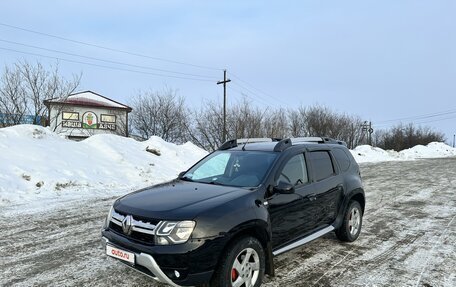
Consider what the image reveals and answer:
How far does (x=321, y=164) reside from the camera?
5.51 meters

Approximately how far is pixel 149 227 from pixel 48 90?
2165 cm

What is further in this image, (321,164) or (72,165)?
(72,165)

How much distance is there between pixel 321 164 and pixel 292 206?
1200 mm

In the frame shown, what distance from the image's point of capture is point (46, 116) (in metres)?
22.4

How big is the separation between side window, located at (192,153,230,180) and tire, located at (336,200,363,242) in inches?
85.6

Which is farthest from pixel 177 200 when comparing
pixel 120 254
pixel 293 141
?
pixel 293 141

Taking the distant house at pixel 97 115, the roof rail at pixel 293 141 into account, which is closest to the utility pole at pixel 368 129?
the distant house at pixel 97 115

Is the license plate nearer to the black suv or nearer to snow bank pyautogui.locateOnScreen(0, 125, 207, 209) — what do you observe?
the black suv

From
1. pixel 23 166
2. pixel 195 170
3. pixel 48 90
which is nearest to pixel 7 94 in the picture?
pixel 48 90

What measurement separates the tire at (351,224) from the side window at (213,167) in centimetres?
217

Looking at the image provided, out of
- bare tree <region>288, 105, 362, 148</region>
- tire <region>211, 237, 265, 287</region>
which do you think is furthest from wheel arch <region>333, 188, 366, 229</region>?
bare tree <region>288, 105, 362, 148</region>

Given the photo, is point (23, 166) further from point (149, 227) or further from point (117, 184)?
point (149, 227)

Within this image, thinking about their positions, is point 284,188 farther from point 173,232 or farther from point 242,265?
point 173,232

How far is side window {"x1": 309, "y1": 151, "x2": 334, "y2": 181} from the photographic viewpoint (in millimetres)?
5321
